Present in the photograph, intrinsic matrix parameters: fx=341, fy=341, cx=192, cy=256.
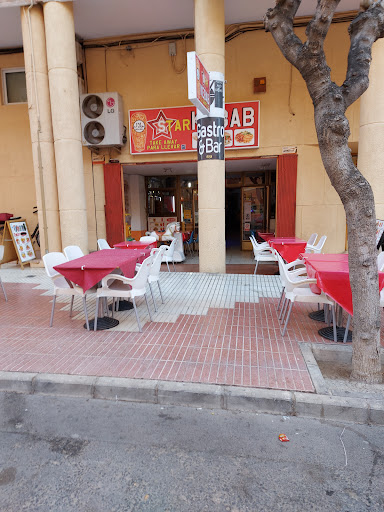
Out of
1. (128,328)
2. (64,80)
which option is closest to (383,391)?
(128,328)

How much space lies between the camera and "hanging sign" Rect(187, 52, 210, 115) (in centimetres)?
573

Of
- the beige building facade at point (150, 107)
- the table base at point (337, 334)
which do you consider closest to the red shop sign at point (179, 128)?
the beige building facade at point (150, 107)

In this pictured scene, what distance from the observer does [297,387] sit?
3062mm

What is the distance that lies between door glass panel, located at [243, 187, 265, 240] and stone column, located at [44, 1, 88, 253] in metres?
6.29

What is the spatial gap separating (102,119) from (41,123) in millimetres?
1751

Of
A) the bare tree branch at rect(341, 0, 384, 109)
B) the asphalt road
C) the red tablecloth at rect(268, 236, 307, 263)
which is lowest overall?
the asphalt road

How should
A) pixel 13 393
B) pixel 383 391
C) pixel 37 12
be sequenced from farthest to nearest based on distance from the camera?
pixel 37 12
pixel 13 393
pixel 383 391

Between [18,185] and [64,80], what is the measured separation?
419 centimetres

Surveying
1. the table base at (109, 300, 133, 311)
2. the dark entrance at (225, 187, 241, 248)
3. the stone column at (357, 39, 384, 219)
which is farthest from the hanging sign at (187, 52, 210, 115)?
the dark entrance at (225, 187, 241, 248)

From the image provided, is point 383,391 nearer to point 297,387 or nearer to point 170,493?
point 297,387

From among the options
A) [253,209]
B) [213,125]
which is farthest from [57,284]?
[253,209]

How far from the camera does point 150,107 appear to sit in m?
9.80

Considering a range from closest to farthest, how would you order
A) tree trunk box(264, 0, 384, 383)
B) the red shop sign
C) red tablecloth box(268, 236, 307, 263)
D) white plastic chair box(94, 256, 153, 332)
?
tree trunk box(264, 0, 384, 383) < white plastic chair box(94, 256, 153, 332) < red tablecloth box(268, 236, 307, 263) < the red shop sign

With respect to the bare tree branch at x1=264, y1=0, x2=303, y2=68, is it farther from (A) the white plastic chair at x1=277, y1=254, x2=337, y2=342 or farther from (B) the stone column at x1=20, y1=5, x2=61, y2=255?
(B) the stone column at x1=20, y1=5, x2=61, y2=255
